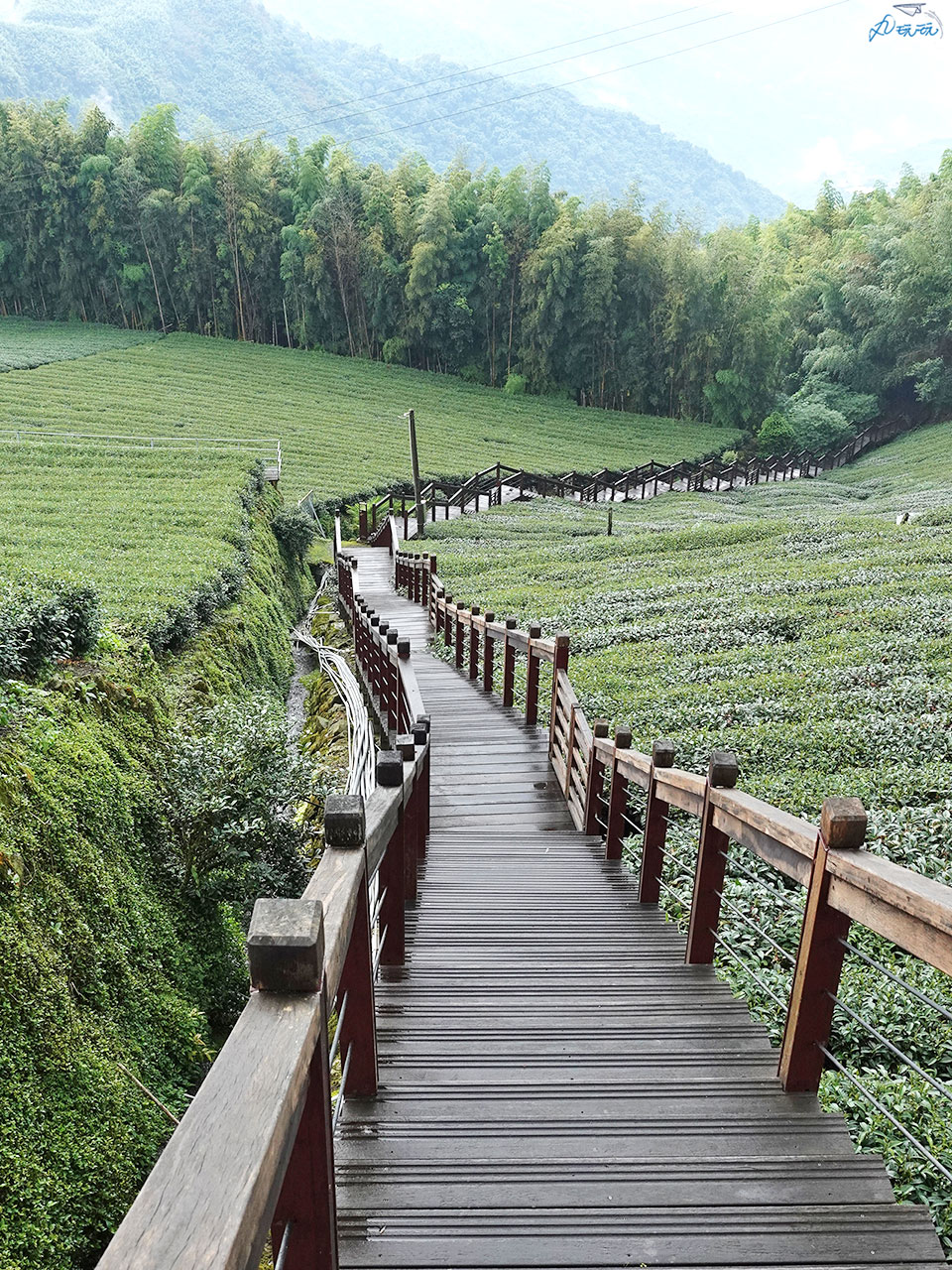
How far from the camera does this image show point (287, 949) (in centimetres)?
121

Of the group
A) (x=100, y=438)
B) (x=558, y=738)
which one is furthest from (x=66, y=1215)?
(x=100, y=438)

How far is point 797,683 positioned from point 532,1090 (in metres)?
6.84

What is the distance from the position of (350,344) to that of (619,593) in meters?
45.2

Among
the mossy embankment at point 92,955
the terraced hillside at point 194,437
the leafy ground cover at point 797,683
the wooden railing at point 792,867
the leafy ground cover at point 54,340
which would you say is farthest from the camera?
the leafy ground cover at point 54,340

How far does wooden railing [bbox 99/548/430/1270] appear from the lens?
0.83 m

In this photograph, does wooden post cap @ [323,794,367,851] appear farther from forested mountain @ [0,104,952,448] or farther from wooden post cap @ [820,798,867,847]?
forested mountain @ [0,104,952,448]

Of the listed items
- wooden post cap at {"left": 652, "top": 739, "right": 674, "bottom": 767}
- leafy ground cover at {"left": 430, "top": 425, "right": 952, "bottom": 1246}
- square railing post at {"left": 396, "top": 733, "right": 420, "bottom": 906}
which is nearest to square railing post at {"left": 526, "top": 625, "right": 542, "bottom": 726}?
leafy ground cover at {"left": 430, "top": 425, "right": 952, "bottom": 1246}

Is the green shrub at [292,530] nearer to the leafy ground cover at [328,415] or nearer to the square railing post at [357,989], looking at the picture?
the leafy ground cover at [328,415]

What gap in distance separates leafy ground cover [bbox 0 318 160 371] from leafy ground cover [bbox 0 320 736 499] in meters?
1.46

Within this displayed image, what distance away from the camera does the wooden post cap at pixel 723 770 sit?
3180 mm

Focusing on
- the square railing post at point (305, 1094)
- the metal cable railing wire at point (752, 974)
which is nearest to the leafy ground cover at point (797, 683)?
the metal cable railing wire at point (752, 974)

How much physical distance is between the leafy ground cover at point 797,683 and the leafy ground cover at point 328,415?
16697mm

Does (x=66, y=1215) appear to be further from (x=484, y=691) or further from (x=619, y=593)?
(x=619, y=593)

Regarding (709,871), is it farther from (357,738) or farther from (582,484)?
(582,484)
